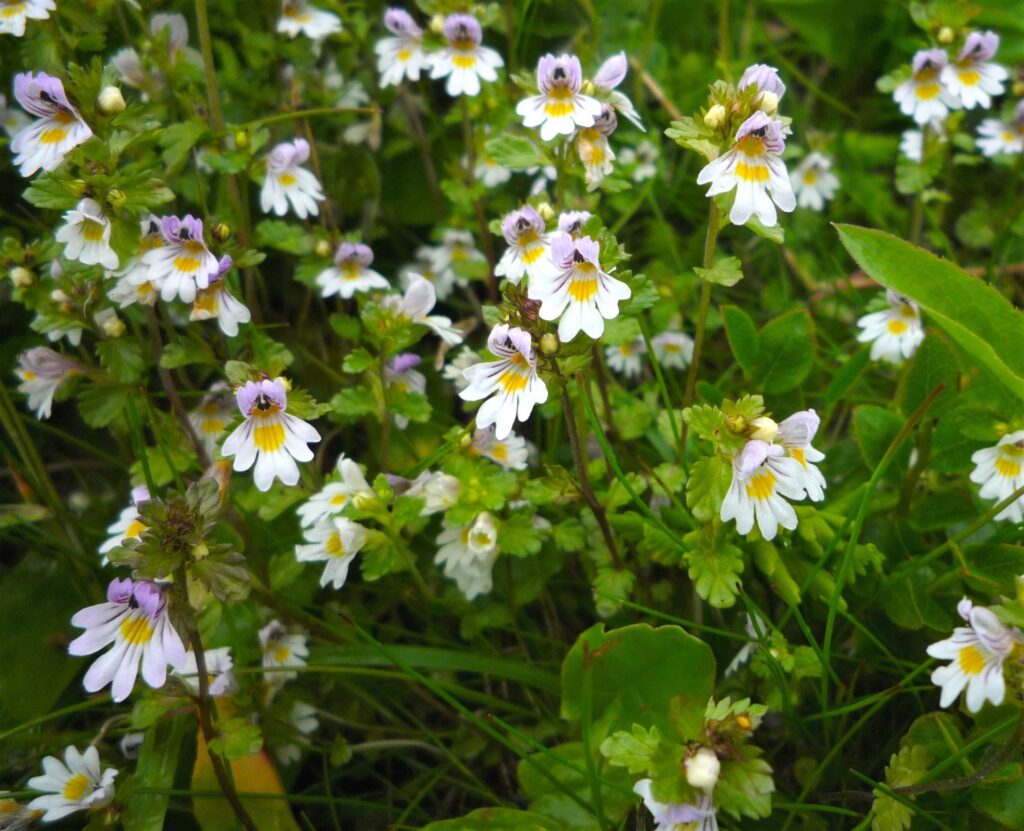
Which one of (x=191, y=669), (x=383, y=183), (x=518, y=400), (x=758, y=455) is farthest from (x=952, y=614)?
(x=383, y=183)

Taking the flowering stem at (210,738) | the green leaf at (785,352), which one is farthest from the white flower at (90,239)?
the green leaf at (785,352)

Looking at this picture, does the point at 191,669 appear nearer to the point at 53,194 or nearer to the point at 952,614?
the point at 53,194

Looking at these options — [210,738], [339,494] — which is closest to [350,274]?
[339,494]

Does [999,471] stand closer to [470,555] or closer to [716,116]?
[716,116]

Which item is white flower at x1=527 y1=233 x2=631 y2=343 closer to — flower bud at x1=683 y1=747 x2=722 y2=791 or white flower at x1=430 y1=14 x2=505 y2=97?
flower bud at x1=683 y1=747 x2=722 y2=791

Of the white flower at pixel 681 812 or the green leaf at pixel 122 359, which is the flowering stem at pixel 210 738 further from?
the white flower at pixel 681 812
